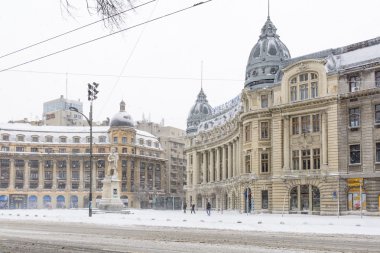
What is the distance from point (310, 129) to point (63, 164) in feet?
282

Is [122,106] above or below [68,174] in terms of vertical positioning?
above

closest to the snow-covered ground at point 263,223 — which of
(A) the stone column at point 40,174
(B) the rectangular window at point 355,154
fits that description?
(B) the rectangular window at point 355,154

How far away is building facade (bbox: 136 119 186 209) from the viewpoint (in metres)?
158

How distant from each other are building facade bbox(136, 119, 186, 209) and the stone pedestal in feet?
287

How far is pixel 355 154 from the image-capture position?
58562mm

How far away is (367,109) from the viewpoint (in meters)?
57.1

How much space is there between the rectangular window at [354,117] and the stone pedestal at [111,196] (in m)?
26.1

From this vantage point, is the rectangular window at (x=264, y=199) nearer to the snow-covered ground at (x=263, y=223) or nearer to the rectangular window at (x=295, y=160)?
the rectangular window at (x=295, y=160)

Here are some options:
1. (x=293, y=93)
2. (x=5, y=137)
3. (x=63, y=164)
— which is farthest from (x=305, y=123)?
(x=5, y=137)

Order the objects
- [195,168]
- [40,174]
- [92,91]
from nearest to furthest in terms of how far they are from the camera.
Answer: [92,91]
[195,168]
[40,174]

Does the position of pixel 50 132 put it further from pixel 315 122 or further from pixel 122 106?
pixel 315 122

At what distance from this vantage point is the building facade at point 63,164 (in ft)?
435

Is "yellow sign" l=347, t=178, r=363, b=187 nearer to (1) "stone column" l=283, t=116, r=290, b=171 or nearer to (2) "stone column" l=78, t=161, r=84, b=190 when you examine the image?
(1) "stone column" l=283, t=116, r=290, b=171

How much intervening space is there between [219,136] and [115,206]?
37.7 m
